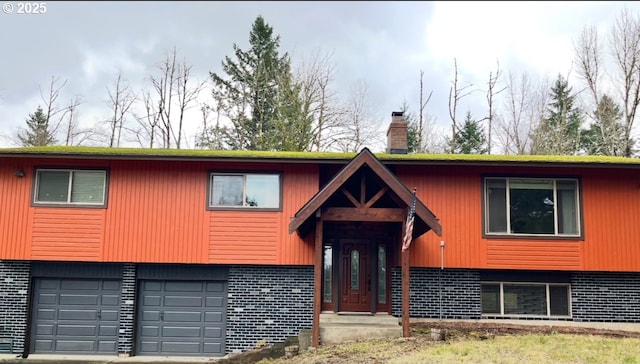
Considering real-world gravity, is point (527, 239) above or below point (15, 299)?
above

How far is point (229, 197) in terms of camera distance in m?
12.3

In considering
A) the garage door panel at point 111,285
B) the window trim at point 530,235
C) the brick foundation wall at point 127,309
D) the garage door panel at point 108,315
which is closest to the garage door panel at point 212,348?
the brick foundation wall at point 127,309

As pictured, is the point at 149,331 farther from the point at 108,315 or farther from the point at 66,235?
the point at 66,235

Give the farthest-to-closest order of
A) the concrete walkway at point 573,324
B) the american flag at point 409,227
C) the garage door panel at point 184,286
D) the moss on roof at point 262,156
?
the garage door panel at point 184,286
the moss on roof at point 262,156
the concrete walkway at point 573,324
the american flag at point 409,227

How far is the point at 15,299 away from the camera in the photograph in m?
12.0

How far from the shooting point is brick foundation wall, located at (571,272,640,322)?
11828 millimetres

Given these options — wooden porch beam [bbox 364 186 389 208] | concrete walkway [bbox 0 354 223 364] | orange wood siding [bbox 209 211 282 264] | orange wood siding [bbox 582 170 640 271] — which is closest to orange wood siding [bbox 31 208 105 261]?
concrete walkway [bbox 0 354 223 364]

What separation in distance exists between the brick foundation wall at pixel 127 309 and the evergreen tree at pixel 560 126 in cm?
2093

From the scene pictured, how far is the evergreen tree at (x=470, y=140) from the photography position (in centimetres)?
2727

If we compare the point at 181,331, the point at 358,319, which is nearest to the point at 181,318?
the point at 181,331

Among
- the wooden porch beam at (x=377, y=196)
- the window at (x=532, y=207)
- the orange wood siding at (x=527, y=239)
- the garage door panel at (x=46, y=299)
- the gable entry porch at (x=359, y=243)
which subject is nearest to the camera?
the gable entry porch at (x=359, y=243)

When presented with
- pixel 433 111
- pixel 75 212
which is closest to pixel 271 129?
pixel 433 111

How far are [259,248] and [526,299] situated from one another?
669cm

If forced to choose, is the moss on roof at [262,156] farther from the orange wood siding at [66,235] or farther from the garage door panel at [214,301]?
the garage door panel at [214,301]
